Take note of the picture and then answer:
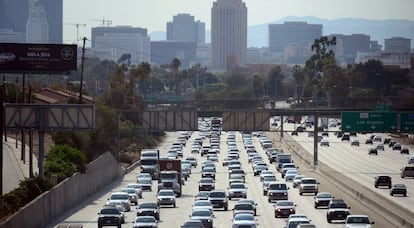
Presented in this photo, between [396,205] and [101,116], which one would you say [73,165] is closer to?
[396,205]

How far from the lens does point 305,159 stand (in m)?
116

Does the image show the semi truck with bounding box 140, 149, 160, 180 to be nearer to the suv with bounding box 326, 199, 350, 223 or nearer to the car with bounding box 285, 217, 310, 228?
the suv with bounding box 326, 199, 350, 223

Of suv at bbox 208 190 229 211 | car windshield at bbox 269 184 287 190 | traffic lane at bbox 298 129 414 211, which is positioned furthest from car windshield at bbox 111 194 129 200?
traffic lane at bbox 298 129 414 211

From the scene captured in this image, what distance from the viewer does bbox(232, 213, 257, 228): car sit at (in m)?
47.2

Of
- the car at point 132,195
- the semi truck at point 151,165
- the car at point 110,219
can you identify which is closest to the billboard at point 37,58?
the car at point 132,195

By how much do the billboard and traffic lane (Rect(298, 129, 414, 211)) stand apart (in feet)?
64.2

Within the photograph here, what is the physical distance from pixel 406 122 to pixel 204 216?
140ft

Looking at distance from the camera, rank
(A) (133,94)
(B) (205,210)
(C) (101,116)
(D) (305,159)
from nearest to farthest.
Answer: (B) (205,210), (C) (101,116), (D) (305,159), (A) (133,94)

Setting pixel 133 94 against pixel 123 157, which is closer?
pixel 123 157

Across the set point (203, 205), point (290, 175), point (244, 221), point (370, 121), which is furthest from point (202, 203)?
point (370, 121)

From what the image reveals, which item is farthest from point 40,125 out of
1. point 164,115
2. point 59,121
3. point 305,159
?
point 305,159

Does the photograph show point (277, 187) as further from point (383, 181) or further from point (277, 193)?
point (383, 181)

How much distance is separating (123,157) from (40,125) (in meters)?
52.7

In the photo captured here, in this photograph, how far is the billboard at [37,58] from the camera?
66.7 m
